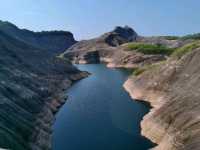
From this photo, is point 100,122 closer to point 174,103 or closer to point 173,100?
point 173,100

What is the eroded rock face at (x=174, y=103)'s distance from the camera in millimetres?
53938

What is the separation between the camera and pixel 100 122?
7788 cm

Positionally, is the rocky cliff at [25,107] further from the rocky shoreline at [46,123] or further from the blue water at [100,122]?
the blue water at [100,122]

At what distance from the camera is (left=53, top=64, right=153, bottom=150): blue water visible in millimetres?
63125

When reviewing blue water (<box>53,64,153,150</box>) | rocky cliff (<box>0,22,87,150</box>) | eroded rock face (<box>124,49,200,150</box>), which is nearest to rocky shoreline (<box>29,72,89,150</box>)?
rocky cliff (<box>0,22,87,150</box>)

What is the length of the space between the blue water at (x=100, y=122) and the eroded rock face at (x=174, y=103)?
10.0ft

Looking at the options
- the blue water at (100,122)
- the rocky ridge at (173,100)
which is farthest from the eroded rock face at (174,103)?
the blue water at (100,122)

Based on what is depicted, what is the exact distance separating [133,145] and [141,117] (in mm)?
19291

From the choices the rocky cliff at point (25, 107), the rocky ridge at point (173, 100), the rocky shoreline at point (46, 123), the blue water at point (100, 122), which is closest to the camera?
the rocky ridge at point (173, 100)

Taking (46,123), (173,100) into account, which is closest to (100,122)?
(46,123)

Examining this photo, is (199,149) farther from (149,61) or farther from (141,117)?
(149,61)

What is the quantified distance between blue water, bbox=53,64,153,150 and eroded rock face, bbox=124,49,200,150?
3.05 m

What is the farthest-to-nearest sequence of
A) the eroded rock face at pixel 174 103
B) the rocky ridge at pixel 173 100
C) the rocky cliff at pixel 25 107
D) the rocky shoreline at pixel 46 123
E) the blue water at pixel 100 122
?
1. the blue water at pixel 100 122
2. the rocky shoreline at pixel 46 123
3. the rocky cliff at pixel 25 107
4. the rocky ridge at pixel 173 100
5. the eroded rock face at pixel 174 103

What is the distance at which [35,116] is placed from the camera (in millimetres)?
73500
